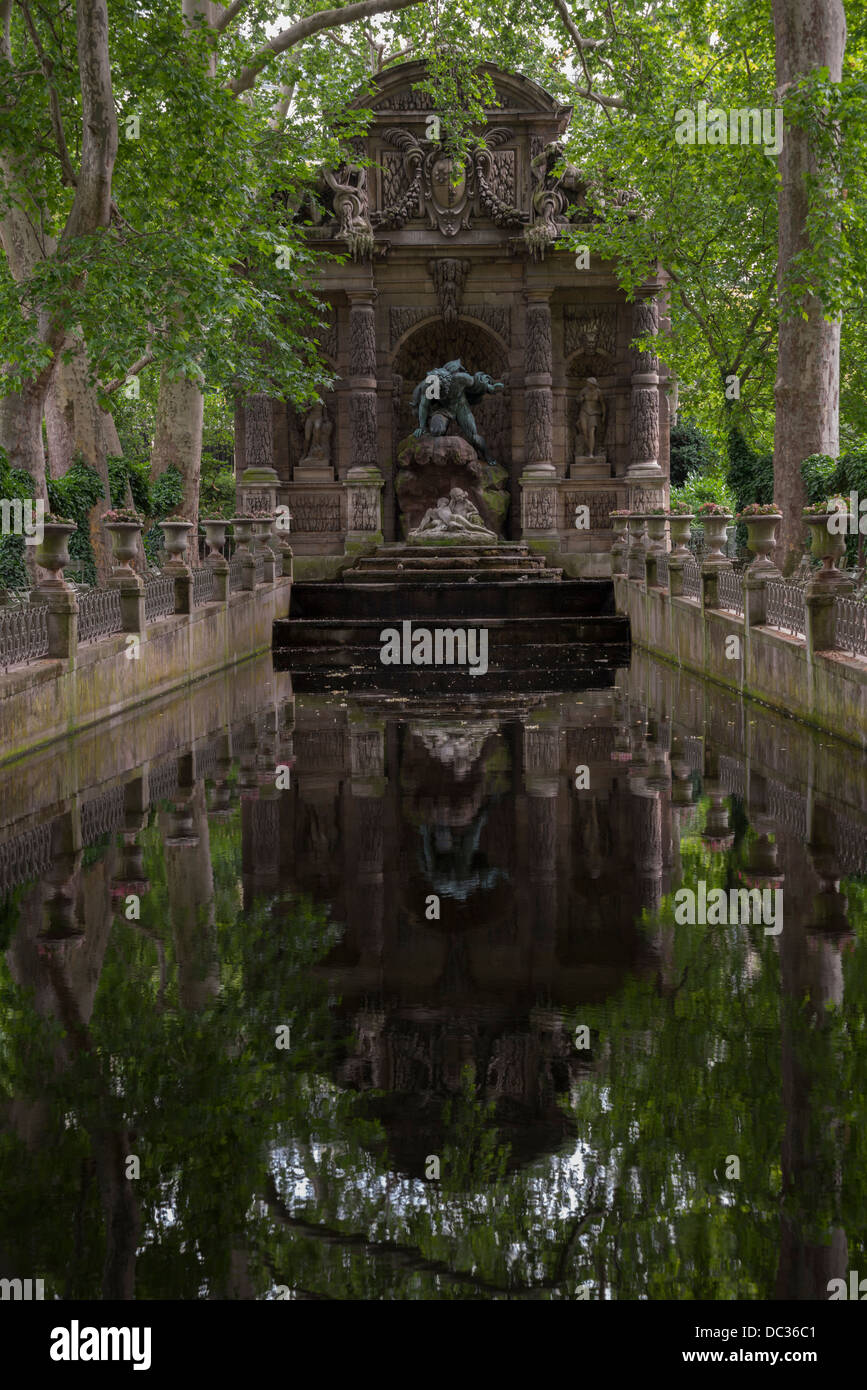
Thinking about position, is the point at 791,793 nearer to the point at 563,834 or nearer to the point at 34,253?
the point at 563,834

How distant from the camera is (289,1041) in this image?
5.09 meters

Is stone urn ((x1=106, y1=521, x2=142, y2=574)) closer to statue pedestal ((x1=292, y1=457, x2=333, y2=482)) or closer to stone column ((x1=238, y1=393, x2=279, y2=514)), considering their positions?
stone column ((x1=238, y1=393, x2=279, y2=514))

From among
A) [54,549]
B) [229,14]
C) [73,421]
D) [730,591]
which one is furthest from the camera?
[229,14]

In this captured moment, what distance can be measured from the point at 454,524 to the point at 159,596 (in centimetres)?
1223

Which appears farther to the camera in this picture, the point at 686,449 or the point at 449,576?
the point at 686,449

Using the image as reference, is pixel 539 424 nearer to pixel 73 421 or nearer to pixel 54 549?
pixel 73 421

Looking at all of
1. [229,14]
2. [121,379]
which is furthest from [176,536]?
[229,14]

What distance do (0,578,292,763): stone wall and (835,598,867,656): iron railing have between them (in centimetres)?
647

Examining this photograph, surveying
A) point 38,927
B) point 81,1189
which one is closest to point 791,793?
point 38,927

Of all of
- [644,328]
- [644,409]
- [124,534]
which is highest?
Answer: [644,328]

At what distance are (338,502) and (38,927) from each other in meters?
23.7

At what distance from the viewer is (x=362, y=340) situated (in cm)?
2912

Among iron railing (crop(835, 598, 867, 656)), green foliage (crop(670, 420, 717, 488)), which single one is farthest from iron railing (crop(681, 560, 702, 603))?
green foliage (crop(670, 420, 717, 488))

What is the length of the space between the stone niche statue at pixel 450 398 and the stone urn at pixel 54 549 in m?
17.0
